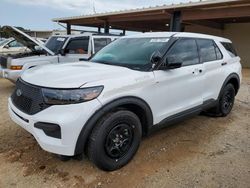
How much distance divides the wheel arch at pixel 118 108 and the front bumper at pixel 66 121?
0.16ft

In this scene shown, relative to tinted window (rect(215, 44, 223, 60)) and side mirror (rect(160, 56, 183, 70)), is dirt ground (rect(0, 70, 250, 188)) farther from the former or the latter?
tinted window (rect(215, 44, 223, 60))

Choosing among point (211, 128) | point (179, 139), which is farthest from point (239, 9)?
point (179, 139)

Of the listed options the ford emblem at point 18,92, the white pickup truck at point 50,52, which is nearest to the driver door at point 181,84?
the ford emblem at point 18,92

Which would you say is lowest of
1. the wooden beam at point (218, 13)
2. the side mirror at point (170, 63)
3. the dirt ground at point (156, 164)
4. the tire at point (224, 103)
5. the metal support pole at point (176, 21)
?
the dirt ground at point (156, 164)

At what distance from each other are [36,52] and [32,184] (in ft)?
19.5

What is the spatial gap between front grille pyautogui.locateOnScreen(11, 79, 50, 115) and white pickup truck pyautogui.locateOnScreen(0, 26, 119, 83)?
4.17 meters

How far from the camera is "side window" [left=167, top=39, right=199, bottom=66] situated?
389 centimetres

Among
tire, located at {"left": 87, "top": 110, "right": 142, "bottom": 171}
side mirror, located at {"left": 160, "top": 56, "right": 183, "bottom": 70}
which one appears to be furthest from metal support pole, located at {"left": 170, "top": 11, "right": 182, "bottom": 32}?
tire, located at {"left": 87, "top": 110, "right": 142, "bottom": 171}

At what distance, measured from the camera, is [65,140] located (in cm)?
267

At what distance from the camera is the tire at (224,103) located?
5.11 metres

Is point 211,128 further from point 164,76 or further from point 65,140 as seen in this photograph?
point 65,140

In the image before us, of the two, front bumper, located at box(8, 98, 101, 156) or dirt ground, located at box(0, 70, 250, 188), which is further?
dirt ground, located at box(0, 70, 250, 188)

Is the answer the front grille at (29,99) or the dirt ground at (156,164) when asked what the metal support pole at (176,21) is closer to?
the dirt ground at (156,164)

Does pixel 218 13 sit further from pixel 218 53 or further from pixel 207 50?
pixel 207 50
